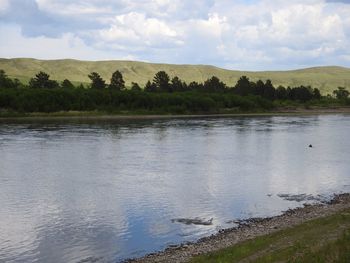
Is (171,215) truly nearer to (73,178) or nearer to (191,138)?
(73,178)

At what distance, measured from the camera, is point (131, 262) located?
1866 centimetres

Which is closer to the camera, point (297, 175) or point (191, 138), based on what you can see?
point (297, 175)

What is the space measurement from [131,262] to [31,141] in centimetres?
5179

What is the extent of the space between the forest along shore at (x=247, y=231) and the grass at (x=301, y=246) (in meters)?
1.31

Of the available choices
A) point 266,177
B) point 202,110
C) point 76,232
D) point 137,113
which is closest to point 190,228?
point 76,232

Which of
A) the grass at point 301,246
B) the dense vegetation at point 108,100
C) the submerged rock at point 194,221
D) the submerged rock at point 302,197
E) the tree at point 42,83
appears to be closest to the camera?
the grass at point 301,246

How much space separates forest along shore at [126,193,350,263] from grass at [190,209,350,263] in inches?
51.5

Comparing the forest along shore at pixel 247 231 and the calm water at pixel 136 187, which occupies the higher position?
the forest along shore at pixel 247 231

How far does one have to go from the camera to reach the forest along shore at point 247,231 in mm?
19062

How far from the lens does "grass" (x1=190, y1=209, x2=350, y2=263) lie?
13.5 metres

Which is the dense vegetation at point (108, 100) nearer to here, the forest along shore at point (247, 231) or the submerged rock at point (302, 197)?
the submerged rock at point (302, 197)

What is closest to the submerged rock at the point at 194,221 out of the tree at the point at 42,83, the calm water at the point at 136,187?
the calm water at the point at 136,187

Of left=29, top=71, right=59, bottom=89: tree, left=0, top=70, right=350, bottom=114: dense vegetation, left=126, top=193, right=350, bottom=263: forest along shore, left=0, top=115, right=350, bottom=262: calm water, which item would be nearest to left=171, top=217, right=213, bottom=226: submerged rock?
left=0, top=115, right=350, bottom=262: calm water

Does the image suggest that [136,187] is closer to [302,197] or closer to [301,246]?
[302,197]
